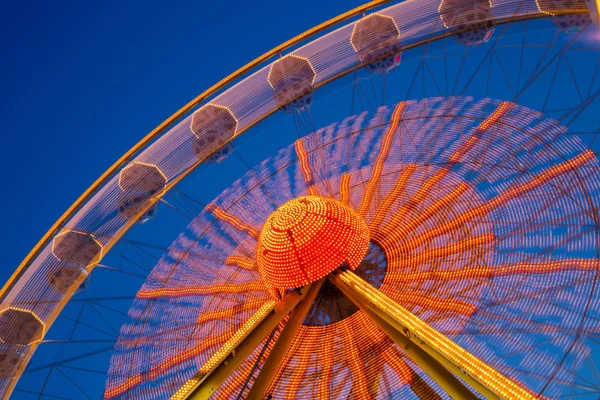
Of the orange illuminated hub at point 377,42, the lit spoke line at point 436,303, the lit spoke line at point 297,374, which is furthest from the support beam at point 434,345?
the orange illuminated hub at point 377,42

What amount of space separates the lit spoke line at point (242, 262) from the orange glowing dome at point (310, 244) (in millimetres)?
2008

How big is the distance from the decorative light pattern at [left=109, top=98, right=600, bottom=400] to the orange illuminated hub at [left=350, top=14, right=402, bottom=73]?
1.25 meters

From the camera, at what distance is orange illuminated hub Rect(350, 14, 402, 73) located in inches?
477

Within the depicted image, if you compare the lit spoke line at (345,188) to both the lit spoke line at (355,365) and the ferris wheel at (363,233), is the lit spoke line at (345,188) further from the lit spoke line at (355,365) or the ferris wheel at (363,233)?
the lit spoke line at (355,365)

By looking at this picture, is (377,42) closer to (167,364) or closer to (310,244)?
(310,244)

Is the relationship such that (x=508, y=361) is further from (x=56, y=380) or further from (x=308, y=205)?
(x=56, y=380)

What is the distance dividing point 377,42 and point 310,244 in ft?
16.3

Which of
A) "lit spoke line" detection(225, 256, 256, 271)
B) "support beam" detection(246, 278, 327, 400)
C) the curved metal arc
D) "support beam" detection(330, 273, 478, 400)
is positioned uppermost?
the curved metal arc

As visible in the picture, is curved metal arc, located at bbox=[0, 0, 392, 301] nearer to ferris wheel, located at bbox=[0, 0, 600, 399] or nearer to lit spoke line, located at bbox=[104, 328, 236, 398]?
ferris wheel, located at bbox=[0, 0, 600, 399]

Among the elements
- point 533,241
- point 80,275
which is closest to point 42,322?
point 80,275

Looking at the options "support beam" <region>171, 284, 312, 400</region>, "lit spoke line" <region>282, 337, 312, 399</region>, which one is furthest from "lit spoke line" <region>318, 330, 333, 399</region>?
"support beam" <region>171, 284, 312, 400</region>

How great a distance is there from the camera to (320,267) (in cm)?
934

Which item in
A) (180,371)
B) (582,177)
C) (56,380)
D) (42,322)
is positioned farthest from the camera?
(56,380)

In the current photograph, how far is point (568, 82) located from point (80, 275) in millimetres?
Answer: 10095
